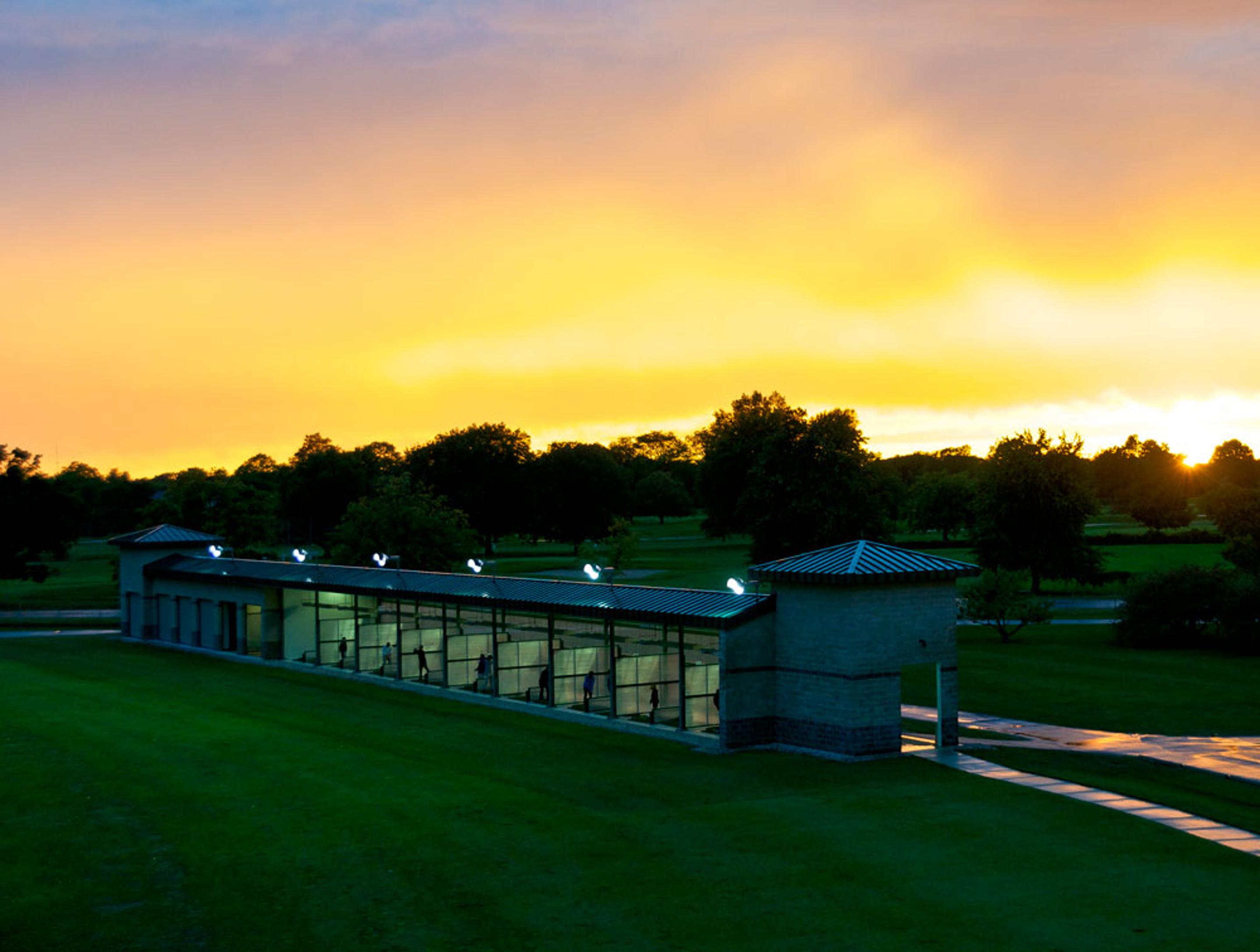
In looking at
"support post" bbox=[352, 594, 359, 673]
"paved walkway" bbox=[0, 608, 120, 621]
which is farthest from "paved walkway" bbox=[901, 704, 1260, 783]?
"paved walkway" bbox=[0, 608, 120, 621]

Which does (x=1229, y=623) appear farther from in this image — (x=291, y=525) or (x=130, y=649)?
(x=291, y=525)

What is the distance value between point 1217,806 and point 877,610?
9.28 m

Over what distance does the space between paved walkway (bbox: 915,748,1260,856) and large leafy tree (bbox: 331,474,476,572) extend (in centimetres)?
6474

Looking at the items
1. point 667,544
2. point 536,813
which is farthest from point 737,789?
point 667,544

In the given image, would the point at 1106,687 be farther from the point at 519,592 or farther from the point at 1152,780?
the point at 519,592

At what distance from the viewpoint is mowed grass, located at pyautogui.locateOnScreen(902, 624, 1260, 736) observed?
42.4m

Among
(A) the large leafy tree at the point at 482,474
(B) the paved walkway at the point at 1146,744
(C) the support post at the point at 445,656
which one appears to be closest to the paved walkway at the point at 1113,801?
(B) the paved walkway at the point at 1146,744

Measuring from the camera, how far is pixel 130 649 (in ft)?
210

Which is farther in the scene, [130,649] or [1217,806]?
[130,649]

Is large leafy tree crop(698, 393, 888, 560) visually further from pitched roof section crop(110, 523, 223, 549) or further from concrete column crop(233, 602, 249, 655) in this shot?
concrete column crop(233, 602, 249, 655)

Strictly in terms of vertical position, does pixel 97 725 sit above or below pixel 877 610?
below

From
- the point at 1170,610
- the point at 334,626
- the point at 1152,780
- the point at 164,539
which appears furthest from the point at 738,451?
the point at 1152,780

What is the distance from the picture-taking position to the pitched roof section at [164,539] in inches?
2741

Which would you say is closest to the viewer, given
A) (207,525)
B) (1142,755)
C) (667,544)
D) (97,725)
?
(1142,755)
